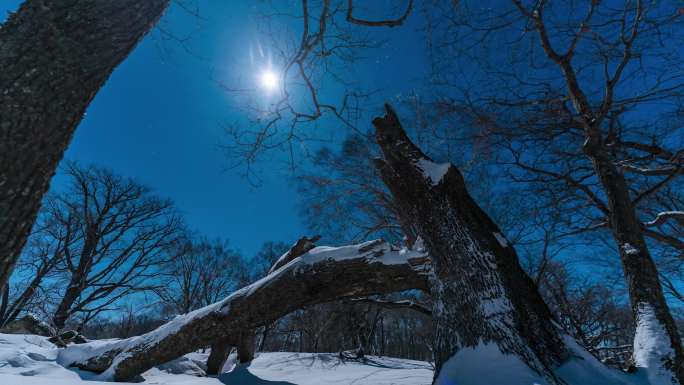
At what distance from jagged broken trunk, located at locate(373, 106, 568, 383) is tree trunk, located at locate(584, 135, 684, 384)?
3.08 ft

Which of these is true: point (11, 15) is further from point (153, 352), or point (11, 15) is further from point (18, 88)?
point (153, 352)

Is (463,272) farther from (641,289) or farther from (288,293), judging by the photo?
(288,293)

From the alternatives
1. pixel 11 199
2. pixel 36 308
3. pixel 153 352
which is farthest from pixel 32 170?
pixel 36 308

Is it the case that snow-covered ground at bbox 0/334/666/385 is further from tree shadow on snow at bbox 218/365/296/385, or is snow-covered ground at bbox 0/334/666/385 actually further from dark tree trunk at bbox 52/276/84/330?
dark tree trunk at bbox 52/276/84/330

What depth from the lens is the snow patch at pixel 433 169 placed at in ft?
9.62

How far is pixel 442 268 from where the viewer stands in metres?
2.56

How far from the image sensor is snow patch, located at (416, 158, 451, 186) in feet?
9.62

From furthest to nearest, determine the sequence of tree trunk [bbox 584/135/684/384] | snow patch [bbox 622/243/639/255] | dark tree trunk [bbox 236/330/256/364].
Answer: dark tree trunk [bbox 236/330/256/364] → snow patch [bbox 622/243/639/255] → tree trunk [bbox 584/135/684/384]

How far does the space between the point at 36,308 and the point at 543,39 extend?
1711 cm

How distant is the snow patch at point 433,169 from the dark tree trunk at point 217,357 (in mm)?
5918

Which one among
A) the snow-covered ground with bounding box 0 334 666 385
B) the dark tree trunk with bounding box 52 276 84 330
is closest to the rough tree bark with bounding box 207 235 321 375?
the snow-covered ground with bounding box 0 334 666 385

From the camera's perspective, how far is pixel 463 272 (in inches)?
94.8

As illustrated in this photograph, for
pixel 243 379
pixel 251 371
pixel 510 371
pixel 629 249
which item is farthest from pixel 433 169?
pixel 251 371

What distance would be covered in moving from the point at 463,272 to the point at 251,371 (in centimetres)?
596
